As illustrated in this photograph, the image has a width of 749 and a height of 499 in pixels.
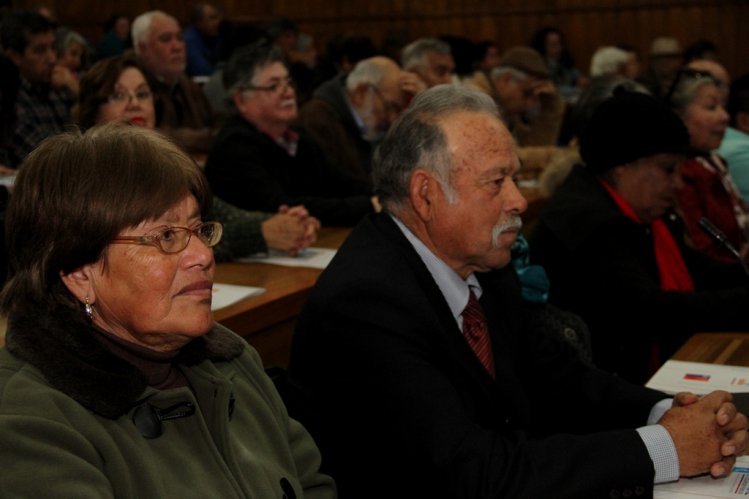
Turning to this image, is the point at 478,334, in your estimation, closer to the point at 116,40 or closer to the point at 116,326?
the point at 116,326

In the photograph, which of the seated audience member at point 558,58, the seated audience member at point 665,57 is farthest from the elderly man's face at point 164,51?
the seated audience member at point 558,58

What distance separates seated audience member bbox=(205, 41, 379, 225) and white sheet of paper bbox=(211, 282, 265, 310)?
1216 mm

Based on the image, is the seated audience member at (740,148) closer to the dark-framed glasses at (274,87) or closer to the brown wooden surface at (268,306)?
the dark-framed glasses at (274,87)

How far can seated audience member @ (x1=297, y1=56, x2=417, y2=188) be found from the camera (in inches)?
209

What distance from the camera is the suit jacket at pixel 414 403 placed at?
67.6 inches

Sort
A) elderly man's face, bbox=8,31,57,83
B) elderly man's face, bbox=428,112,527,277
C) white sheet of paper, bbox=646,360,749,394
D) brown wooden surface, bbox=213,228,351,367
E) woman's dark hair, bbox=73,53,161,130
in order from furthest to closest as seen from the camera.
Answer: elderly man's face, bbox=8,31,57,83, woman's dark hair, bbox=73,53,161,130, brown wooden surface, bbox=213,228,351,367, white sheet of paper, bbox=646,360,749,394, elderly man's face, bbox=428,112,527,277

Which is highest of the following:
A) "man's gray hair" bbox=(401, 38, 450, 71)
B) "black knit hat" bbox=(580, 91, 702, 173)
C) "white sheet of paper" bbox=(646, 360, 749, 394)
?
"black knit hat" bbox=(580, 91, 702, 173)

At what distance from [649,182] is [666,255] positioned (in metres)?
0.27

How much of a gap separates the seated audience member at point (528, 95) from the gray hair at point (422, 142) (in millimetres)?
4761

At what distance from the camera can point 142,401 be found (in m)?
1.43

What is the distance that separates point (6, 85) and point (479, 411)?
14.3 ft

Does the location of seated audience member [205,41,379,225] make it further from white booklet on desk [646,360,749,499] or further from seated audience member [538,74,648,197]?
white booklet on desk [646,360,749,499]

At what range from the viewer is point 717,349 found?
2541 mm

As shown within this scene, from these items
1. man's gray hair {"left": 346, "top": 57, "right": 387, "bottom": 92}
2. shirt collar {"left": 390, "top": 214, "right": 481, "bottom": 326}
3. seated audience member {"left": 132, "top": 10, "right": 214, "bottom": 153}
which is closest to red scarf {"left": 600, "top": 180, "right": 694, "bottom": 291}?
shirt collar {"left": 390, "top": 214, "right": 481, "bottom": 326}
